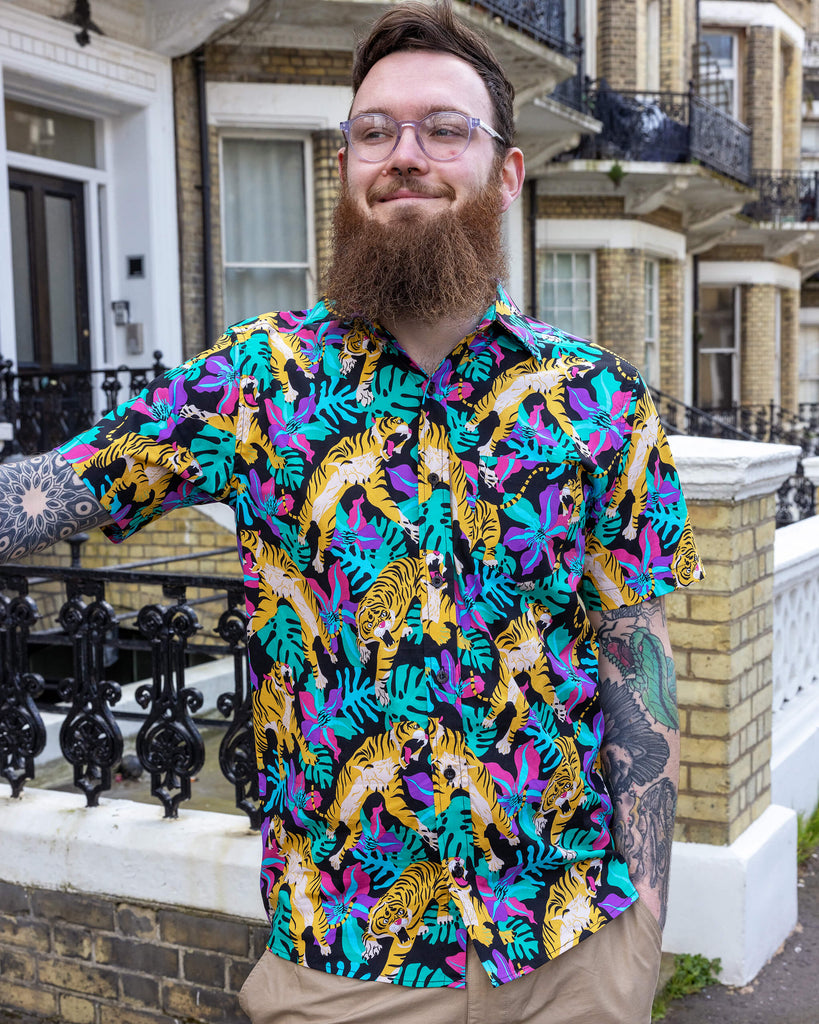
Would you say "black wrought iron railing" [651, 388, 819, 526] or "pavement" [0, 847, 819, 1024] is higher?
"black wrought iron railing" [651, 388, 819, 526]

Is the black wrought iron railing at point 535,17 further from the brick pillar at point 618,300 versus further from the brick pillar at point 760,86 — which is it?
the brick pillar at point 760,86

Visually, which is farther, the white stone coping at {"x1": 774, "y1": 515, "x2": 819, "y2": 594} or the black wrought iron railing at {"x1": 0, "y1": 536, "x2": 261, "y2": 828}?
the white stone coping at {"x1": 774, "y1": 515, "x2": 819, "y2": 594}

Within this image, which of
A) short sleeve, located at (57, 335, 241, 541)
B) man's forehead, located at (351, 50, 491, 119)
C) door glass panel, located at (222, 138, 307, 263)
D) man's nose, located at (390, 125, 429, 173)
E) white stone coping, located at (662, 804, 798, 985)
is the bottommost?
white stone coping, located at (662, 804, 798, 985)

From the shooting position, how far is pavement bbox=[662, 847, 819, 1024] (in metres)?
3.37

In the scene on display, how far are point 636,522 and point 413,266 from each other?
519mm

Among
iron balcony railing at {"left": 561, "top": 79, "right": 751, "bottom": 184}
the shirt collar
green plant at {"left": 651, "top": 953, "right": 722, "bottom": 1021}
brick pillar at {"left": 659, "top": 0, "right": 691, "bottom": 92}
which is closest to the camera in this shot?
the shirt collar

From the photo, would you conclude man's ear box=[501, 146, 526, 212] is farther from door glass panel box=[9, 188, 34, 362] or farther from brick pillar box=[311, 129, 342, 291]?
brick pillar box=[311, 129, 342, 291]

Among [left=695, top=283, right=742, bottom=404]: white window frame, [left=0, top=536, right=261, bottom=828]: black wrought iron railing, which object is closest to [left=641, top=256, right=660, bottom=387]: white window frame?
[left=695, top=283, right=742, bottom=404]: white window frame

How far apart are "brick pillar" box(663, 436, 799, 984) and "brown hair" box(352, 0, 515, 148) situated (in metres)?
1.76

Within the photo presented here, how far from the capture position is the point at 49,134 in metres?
9.56

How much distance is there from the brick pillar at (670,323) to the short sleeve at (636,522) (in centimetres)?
1646

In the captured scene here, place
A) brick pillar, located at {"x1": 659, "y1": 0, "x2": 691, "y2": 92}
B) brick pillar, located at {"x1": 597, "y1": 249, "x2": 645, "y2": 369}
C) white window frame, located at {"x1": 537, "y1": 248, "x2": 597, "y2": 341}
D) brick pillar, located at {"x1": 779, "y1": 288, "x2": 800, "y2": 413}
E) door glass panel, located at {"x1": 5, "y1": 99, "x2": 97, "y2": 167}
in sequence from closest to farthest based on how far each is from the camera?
door glass panel, located at {"x1": 5, "y1": 99, "x2": 97, "y2": 167} → white window frame, located at {"x1": 537, "y1": 248, "x2": 597, "y2": 341} → brick pillar, located at {"x1": 597, "y1": 249, "x2": 645, "y2": 369} → brick pillar, located at {"x1": 659, "y1": 0, "x2": 691, "y2": 92} → brick pillar, located at {"x1": 779, "y1": 288, "x2": 800, "y2": 413}

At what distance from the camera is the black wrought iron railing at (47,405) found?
315 inches

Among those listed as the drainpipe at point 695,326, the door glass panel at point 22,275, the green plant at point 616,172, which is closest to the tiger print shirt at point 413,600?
the door glass panel at point 22,275
